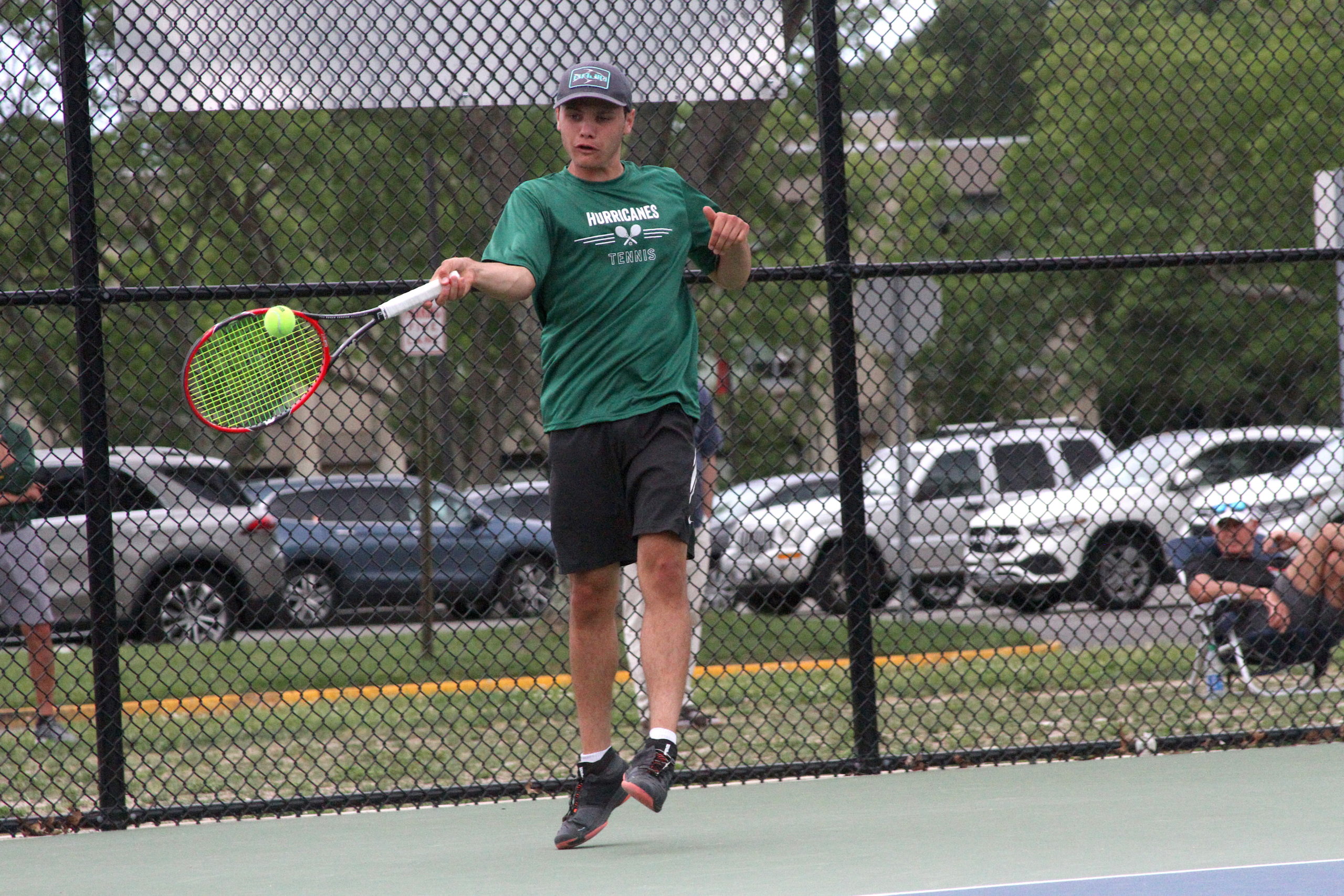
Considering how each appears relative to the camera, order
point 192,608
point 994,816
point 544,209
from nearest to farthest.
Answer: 1. point 544,209
2. point 994,816
3. point 192,608

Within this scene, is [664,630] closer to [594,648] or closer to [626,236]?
[594,648]

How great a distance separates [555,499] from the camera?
A: 3785 millimetres

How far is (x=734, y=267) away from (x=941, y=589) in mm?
8518

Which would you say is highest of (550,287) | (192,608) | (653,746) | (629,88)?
(629,88)

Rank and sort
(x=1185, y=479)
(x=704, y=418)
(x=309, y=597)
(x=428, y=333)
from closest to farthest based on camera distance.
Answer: (x=704, y=418)
(x=428, y=333)
(x=309, y=597)
(x=1185, y=479)

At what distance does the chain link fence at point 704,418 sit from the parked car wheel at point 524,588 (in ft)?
0.20

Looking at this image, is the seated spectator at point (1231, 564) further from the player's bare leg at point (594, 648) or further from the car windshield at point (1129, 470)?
the car windshield at point (1129, 470)

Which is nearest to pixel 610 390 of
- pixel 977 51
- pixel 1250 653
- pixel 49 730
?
→ pixel 49 730

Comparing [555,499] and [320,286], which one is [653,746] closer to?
[555,499]

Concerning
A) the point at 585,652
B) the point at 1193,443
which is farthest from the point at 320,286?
the point at 1193,443

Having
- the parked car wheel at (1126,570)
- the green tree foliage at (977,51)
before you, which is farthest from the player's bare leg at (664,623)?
the parked car wheel at (1126,570)

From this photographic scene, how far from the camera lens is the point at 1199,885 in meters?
3.21

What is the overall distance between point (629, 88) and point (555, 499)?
1080 millimetres

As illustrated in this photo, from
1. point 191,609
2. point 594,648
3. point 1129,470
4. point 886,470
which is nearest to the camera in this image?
point 594,648
